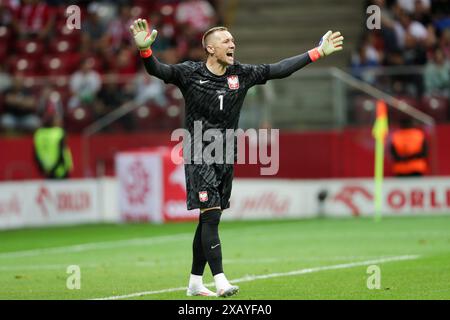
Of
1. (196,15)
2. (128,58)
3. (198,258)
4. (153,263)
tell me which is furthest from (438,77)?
(198,258)

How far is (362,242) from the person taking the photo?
17.2m

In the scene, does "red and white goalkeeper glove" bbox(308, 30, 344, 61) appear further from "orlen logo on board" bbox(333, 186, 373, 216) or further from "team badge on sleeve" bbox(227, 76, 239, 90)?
"orlen logo on board" bbox(333, 186, 373, 216)

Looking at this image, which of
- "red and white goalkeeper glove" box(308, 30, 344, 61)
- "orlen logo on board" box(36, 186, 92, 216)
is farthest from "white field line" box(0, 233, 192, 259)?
"red and white goalkeeper glove" box(308, 30, 344, 61)

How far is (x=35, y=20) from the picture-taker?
30203mm

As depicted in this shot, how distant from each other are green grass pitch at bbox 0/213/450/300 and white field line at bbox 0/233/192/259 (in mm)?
15

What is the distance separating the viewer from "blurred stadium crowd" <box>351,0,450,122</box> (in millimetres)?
22688

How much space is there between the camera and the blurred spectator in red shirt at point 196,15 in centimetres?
2875

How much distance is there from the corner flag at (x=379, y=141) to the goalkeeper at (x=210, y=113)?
11350 mm

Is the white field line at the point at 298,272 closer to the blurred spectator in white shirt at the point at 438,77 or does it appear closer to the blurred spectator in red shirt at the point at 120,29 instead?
the blurred spectator in white shirt at the point at 438,77

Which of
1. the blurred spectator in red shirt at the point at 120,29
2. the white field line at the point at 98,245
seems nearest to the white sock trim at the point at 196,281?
the white field line at the point at 98,245

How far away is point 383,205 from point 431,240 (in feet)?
19.2

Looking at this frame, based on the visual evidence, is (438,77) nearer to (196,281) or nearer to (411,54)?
(411,54)
